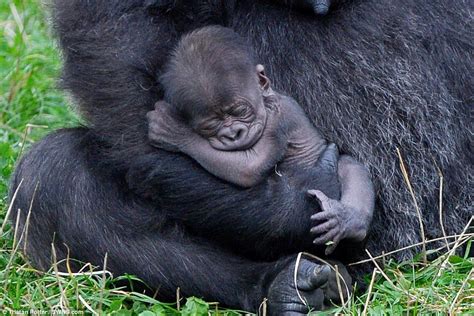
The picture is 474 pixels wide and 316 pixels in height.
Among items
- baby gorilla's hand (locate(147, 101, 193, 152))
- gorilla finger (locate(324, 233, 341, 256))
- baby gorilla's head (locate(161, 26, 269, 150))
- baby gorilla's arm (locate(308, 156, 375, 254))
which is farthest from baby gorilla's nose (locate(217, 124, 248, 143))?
gorilla finger (locate(324, 233, 341, 256))

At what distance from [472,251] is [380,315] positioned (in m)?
0.66

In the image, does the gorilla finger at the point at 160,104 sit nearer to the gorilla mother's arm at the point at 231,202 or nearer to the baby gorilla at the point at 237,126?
the baby gorilla at the point at 237,126

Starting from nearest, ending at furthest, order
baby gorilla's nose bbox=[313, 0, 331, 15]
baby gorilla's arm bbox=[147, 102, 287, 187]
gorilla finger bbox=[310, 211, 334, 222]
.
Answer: gorilla finger bbox=[310, 211, 334, 222] → baby gorilla's arm bbox=[147, 102, 287, 187] → baby gorilla's nose bbox=[313, 0, 331, 15]

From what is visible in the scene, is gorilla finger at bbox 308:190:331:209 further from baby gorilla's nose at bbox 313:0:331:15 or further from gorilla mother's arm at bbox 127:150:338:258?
baby gorilla's nose at bbox 313:0:331:15

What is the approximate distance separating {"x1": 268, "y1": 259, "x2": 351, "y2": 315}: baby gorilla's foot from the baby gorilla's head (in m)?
0.40

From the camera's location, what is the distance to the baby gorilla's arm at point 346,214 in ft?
11.1

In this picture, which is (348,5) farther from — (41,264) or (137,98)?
(41,264)

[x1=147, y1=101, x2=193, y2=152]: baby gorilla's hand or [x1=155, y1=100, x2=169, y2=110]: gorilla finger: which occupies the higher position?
[x1=155, y1=100, x2=169, y2=110]: gorilla finger

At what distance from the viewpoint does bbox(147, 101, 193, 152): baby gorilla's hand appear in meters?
3.50

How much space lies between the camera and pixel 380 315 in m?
3.36

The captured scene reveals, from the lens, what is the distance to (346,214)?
3.41 m

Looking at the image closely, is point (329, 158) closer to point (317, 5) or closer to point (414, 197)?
point (414, 197)

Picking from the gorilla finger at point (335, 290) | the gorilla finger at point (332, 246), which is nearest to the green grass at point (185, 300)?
the gorilla finger at point (335, 290)

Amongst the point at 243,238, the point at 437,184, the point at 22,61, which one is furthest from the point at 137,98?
the point at 22,61
